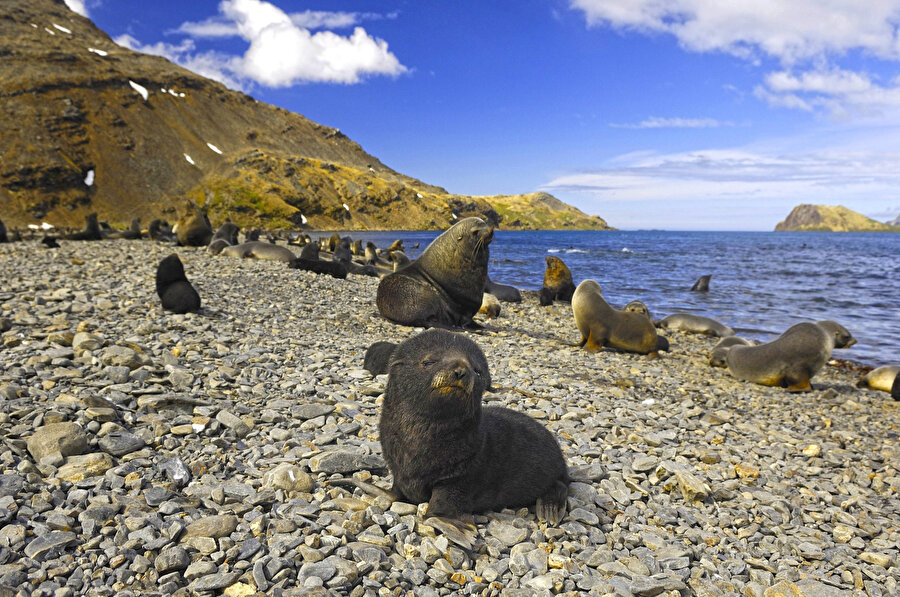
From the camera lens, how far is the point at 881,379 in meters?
10.5

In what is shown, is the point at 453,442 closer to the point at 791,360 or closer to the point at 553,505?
the point at 553,505

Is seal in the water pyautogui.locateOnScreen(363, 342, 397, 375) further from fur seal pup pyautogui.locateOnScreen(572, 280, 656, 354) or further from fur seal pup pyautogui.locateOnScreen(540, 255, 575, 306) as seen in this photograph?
fur seal pup pyautogui.locateOnScreen(540, 255, 575, 306)

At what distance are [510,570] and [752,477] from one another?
3.04 meters

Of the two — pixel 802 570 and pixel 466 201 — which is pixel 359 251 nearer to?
pixel 802 570

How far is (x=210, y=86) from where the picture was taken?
452 ft

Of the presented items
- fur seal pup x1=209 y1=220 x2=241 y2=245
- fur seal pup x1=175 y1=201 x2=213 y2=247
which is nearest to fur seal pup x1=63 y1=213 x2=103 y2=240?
fur seal pup x1=175 y1=201 x2=213 y2=247

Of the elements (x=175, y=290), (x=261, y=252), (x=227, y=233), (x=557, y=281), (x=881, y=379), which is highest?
(x=227, y=233)

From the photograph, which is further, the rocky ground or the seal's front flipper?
the seal's front flipper

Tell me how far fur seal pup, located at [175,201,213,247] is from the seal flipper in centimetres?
2245

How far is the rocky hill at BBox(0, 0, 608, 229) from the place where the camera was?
269 ft

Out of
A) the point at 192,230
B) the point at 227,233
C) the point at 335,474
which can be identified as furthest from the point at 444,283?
the point at 227,233

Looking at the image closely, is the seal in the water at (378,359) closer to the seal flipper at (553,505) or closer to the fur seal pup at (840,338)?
the seal flipper at (553,505)

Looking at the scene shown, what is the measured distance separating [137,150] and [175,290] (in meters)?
106

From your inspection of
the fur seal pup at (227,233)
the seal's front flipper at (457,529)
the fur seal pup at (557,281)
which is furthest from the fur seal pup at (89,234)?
the seal's front flipper at (457,529)
